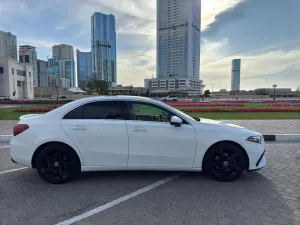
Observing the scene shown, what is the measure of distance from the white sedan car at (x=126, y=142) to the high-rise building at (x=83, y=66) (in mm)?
96311

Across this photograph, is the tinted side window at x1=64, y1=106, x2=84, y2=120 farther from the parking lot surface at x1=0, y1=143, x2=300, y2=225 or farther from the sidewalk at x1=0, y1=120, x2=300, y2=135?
the sidewalk at x1=0, y1=120, x2=300, y2=135

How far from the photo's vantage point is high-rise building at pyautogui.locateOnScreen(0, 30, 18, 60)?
91312 mm

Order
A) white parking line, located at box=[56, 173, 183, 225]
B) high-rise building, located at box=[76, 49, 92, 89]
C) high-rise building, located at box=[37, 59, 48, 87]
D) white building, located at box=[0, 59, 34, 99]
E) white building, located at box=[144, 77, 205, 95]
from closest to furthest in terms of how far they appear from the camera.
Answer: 1. white parking line, located at box=[56, 173, 183, 225]
2. white building, located at box=[0, 59, 34, 99]
3. high-rise building, located at box=[76, 49, 92, 89]
4. high-rise building, located at box=[37, 59, 48, 87]
5. white building, located at box=[144, 77, 205, 95]

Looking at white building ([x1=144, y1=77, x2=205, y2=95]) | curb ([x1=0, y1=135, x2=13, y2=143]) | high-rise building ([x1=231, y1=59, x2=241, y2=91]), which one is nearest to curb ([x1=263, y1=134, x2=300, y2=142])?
curb ([x1=0, y1=135, x2=13, y2=143])

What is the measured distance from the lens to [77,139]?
367 centimetres

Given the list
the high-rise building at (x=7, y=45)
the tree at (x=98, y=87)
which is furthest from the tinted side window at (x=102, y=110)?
the high-rise building at (x=7, y=45)

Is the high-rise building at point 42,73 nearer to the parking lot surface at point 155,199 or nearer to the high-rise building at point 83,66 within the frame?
the high-rise building at point 83,66

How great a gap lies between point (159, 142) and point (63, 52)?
4756 inches

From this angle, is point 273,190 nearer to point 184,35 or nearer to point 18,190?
point 18,190

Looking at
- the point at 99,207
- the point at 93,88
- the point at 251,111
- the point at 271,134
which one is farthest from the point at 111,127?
the point at 93,88

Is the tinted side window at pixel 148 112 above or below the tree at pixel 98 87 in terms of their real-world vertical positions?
below

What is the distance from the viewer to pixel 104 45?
320ft

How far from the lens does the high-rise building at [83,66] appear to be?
96.9m

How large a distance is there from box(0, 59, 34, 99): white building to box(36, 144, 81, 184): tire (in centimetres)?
7504
